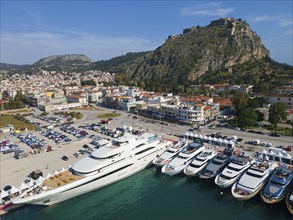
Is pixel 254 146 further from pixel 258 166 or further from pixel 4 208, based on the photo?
pixel 4 208

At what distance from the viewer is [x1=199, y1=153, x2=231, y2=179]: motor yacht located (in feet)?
116

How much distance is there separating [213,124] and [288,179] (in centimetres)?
3368

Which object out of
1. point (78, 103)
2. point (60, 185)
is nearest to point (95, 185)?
point (60, 185)

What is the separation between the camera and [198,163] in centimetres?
3794

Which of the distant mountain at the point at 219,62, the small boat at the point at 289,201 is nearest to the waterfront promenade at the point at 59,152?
the small boat at the point at 289,201

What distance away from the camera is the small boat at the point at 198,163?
36.8 meters

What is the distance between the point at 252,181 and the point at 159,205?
38.2ft

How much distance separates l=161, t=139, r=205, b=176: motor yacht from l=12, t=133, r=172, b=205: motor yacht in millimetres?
3716

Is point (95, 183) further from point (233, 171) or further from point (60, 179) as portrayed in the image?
point (233, 171)

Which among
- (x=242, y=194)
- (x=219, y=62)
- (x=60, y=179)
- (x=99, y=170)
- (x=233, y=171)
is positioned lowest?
(x=60, y=179)

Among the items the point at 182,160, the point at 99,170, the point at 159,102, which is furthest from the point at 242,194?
the point at 159,102

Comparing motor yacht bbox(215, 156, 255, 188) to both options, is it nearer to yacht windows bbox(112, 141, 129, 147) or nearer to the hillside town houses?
yacht windows bbox(112, 141, 129, 147)

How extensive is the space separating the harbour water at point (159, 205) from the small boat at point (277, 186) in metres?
1.06

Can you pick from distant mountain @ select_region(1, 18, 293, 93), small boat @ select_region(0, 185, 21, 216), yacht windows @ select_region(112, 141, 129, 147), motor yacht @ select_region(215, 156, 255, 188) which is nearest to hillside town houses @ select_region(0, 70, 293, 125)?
distant mountain @ select_region(1, 18, 293, 93)
